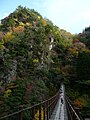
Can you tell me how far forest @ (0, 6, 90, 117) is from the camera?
134ft

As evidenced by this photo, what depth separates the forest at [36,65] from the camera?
40.9 m

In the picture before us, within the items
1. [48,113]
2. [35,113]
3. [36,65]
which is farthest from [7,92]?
[35,113]

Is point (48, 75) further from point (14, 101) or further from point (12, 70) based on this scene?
point (14, 101)

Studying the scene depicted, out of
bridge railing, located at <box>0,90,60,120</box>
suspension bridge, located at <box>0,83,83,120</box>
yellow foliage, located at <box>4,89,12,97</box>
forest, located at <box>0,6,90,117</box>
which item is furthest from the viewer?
forest, located at <box>0,6,90,117</box>

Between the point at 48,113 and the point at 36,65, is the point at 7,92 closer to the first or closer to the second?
the point at 36,65

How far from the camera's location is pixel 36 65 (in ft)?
176

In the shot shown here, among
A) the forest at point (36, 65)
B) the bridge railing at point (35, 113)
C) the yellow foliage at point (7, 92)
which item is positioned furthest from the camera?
the forest at point (36, 65)

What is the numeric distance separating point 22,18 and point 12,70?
25.8 meters

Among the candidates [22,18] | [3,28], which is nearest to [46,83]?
[3,28]

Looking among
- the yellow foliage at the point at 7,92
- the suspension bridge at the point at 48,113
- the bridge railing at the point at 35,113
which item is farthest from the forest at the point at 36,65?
the bridge railing at the point at 35,113

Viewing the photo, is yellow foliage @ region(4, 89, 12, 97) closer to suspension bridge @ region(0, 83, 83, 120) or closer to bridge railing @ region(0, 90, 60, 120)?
suspension bridge @ region(0, 83, 83, 120)

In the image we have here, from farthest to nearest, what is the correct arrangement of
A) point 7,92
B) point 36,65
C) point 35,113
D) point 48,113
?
point 36,65 → point 7,92 → point 48,113 → point 35,113

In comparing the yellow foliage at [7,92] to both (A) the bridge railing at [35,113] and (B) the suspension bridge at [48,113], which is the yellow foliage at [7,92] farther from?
(A) the bridge railing at [35,113]

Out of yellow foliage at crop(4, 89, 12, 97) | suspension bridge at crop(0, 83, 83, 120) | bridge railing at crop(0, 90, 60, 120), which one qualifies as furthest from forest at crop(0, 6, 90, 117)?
bridge railing at crop(0, 90, 60, 120)
